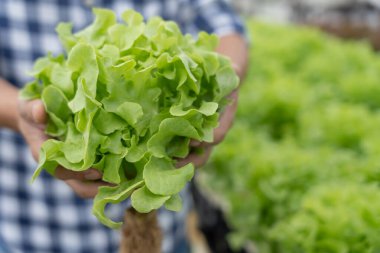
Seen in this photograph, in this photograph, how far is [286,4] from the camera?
17375mm

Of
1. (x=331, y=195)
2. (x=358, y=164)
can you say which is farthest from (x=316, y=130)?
(x=331, y=195)

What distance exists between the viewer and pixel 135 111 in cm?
119

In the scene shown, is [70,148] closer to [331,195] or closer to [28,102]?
[28,102]

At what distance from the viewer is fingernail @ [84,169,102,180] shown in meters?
1.25

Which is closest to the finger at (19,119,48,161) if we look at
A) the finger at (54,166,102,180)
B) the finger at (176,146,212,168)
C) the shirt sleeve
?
the finger at (54,166,102,180)

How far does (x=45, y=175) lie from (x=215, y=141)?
80cm

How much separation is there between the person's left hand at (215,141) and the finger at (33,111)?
337 millimetres

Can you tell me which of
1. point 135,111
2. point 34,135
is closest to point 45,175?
point 34,135

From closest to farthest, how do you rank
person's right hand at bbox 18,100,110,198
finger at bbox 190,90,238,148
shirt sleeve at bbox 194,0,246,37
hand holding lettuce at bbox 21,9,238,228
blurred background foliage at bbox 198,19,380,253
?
1. hand holding lettuce at bbox 21,9,238,228
2. person's right hand at bbox 18,100,110,198
3. finger at bbox 190,90,238,148
4. blurred background foliage at bbox 198,19,380,253
5. shirt sleeve at bbox 194,0,246,37

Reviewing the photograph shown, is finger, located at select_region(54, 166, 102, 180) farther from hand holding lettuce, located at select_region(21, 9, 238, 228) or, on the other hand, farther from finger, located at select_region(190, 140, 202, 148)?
finger, located at select_region(190, 140, 202, 148)

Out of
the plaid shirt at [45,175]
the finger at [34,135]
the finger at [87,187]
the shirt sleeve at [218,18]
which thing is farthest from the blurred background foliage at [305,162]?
the finger at [34,135]

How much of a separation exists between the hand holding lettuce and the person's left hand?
0.04 metres

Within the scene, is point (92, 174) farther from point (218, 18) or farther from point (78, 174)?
point (218, 18)

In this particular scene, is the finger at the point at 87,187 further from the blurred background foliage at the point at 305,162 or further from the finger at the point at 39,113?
the blurred background foliage at the point at 305,162
